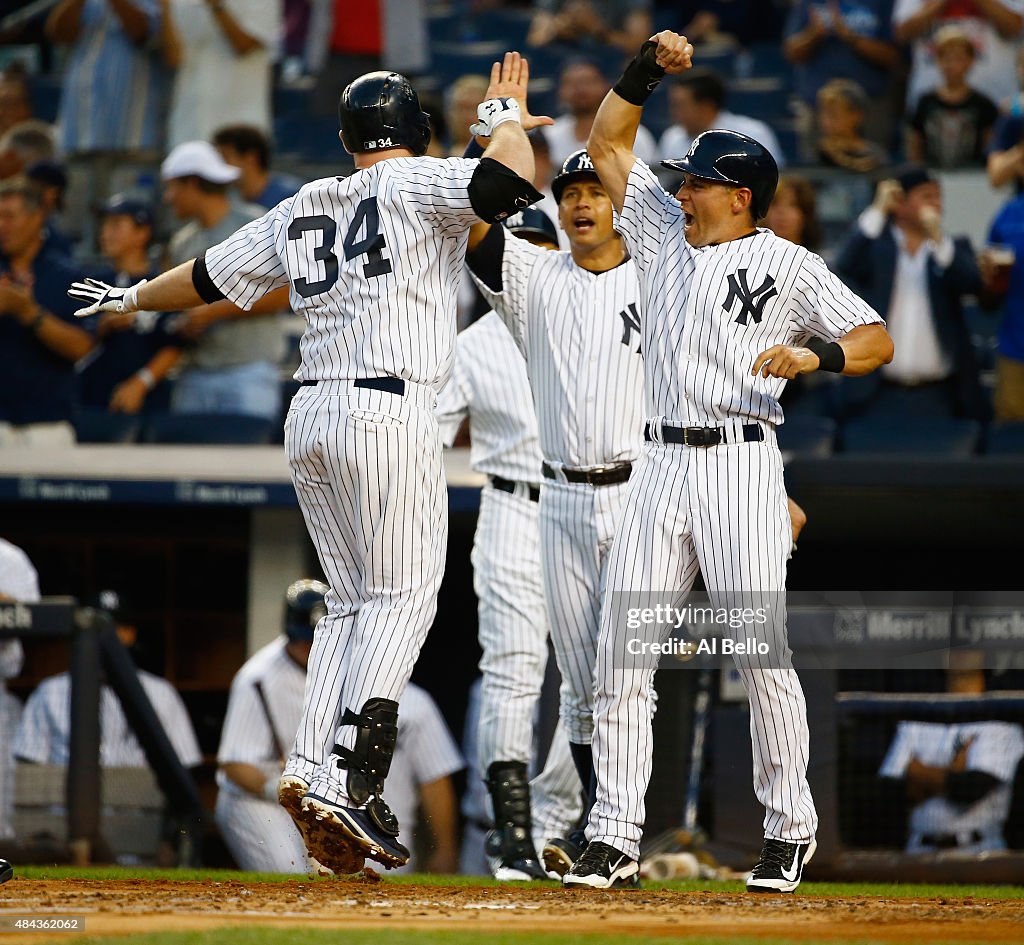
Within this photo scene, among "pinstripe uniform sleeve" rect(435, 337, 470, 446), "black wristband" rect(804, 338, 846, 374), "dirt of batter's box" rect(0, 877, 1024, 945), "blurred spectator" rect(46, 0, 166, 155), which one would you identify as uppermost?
"blurred spectator" rect(46, 0, 166, 155)

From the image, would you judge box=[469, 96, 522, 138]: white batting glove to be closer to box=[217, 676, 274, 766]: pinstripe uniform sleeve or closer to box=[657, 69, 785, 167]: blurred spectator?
box=[217, 676, 274, 766]: pinstripe uniform sleeve

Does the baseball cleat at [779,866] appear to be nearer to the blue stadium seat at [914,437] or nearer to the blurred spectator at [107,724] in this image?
the blurred spectator at [107,724]

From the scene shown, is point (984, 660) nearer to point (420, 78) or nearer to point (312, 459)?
point (312, 459)

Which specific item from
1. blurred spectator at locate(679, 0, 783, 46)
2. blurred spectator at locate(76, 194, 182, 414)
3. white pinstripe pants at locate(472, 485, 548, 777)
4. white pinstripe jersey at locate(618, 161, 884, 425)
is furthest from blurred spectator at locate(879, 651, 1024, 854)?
blurred spectator at locate(679, 0, 783, 46)

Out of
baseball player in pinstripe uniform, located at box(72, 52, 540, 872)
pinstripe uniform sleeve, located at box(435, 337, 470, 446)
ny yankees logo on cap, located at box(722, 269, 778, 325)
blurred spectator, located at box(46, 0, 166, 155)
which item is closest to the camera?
baseball player in pinstripe uniform, located at box(72, 52, 540, 872)

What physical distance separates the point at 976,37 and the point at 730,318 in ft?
18.6

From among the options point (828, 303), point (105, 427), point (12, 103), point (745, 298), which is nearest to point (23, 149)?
point (12, 103)

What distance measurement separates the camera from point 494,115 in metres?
4.53

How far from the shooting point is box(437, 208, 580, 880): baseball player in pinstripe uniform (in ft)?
17.9

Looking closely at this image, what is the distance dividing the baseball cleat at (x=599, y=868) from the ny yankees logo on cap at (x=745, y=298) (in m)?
1.37

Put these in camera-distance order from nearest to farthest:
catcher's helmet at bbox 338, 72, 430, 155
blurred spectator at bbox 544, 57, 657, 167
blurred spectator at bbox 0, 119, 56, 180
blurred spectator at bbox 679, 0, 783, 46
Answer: catcher's helmet at bbox 338, 72, 430, 155 < blurred spectator at bbox 544, 57, 657, 167 < blurred spectator at bbox 0, 119, 56, 180 < blurred spectator at bbox 679, 0, 783, 46

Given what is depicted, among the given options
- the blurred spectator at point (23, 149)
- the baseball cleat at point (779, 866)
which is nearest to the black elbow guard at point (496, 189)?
the baseball cleat at point (779, 866)

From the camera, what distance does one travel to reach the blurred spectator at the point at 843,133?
9203mm

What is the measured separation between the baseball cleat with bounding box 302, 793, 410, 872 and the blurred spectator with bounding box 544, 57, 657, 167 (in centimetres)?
509
